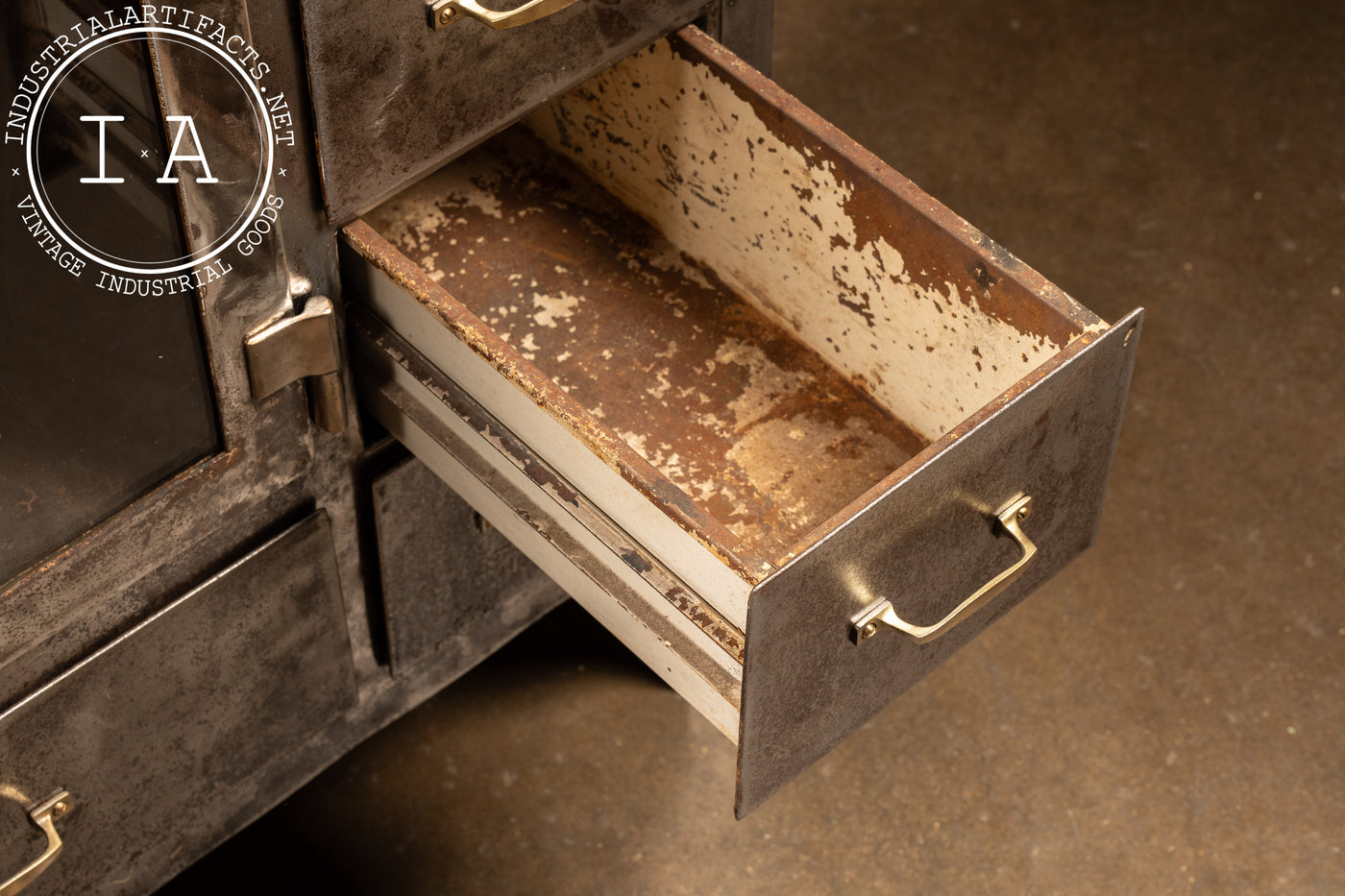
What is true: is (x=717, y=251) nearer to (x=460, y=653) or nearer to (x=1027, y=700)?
(x=460, y=653)

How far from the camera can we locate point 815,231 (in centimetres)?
124

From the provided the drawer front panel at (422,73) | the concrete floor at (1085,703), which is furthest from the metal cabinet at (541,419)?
the concrete floor at (1085,703)

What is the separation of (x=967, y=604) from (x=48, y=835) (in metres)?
0.69

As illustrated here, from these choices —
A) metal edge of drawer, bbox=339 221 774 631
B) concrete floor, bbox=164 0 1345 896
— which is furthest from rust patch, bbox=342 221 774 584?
concrete floor, bbox=164 0 1345 896

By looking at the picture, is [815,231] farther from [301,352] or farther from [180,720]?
[180,720]

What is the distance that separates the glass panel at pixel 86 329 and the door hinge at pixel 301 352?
0.04 meters

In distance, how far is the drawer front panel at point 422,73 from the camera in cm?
99

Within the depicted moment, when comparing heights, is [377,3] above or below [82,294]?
above

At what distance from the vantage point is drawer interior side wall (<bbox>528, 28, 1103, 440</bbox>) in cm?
A: 112

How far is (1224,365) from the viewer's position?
1.91 m

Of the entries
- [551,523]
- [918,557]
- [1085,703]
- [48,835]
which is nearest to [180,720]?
[48,835]

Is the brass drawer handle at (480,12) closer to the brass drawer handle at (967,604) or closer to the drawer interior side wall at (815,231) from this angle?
the drawer interior side wall at (815,231)

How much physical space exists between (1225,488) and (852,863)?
24.1 inches

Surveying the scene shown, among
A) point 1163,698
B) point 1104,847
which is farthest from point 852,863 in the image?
point 1163,698
